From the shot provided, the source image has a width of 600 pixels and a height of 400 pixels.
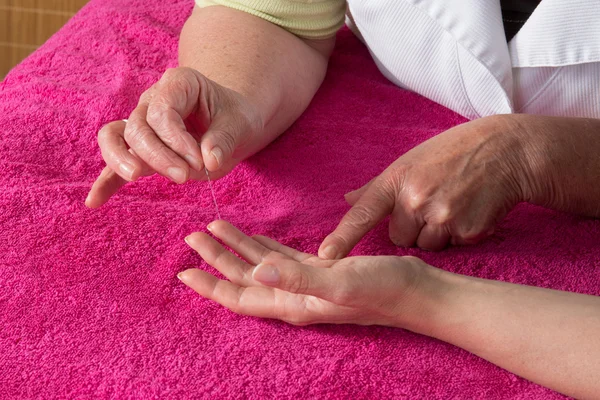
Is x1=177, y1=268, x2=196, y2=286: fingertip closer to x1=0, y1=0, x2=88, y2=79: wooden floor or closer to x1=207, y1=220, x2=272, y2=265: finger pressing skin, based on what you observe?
x1=207, y1=220, x2=272, y2=265: finger pressing skin

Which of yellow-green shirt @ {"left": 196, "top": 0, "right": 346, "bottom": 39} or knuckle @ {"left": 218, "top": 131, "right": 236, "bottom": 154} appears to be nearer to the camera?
knuckle @ {"left": 218, "top": 131, "right": 236, "bottom": 154}

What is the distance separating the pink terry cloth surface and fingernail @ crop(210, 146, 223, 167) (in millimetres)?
118

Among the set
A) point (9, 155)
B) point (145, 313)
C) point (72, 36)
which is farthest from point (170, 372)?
point (72, 36)

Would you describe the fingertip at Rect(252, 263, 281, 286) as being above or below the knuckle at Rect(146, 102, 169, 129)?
below

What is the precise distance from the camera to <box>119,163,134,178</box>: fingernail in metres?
0.90

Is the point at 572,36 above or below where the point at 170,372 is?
above

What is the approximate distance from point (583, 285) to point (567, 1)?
1.37ft

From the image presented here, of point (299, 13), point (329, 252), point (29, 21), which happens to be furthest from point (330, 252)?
point (29, 21)

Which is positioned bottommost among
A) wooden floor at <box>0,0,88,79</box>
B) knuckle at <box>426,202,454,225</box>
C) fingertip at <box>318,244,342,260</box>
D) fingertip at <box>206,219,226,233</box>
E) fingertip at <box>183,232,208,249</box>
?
wooden floor at <box>0,0,88,79</box>

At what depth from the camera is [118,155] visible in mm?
910

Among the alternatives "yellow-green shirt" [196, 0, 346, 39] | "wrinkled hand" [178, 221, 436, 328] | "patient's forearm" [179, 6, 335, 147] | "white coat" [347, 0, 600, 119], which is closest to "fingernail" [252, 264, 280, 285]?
"wrinkled hand" [178, 221, 436, 328]

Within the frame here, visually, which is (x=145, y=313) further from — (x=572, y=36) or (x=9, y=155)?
(x=572, y=36)

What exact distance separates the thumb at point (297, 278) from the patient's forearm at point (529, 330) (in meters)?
0.13

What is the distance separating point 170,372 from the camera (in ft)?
2.62
